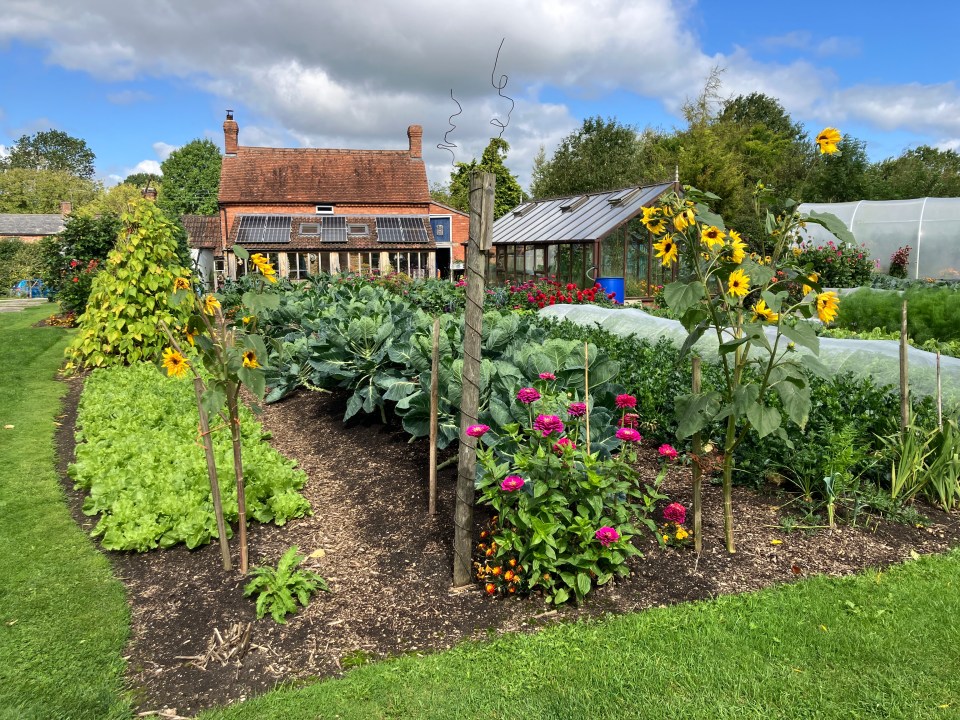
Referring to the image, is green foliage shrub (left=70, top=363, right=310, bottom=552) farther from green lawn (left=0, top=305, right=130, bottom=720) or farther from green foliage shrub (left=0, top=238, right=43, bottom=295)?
green foliage shrub (left=0, top=238, right=43, bottom=295)

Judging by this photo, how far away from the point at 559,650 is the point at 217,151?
72.8 meters

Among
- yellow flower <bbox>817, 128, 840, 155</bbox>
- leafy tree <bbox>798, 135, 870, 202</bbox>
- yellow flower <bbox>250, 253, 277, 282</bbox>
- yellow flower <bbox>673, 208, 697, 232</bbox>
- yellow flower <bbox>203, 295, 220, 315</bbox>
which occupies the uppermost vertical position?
leafy tree <bbox>798, 135, 870, 202</bbox>

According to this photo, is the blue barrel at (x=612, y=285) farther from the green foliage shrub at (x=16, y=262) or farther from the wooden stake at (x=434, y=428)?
the green foliage shrub at (x=16, y=262)

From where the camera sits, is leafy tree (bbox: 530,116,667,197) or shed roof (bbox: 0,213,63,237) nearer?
leafy tree (bbox: 530,116,667,197)

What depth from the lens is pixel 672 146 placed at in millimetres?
28953

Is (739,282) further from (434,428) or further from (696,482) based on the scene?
(434,428)

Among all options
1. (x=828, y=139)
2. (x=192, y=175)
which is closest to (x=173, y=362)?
(x=828, y=139)

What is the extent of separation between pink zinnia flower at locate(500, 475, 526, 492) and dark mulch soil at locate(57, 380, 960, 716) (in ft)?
1.99

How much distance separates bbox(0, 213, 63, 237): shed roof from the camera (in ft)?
160

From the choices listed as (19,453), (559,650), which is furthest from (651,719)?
(19,453)

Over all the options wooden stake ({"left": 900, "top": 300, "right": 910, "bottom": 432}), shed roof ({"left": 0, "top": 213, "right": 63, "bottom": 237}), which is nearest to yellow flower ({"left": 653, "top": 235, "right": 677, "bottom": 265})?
wooden stake ({"left": 900, "top": 300, "right": 910, "bottom": 432})

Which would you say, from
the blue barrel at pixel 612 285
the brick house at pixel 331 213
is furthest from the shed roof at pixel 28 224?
the blue barrel at pixel 612 285

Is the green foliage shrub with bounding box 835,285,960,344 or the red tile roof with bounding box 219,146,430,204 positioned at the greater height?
the red tile roof with bounding box 219,146,430,204

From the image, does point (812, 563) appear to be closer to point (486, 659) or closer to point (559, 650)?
point (559, 650)
